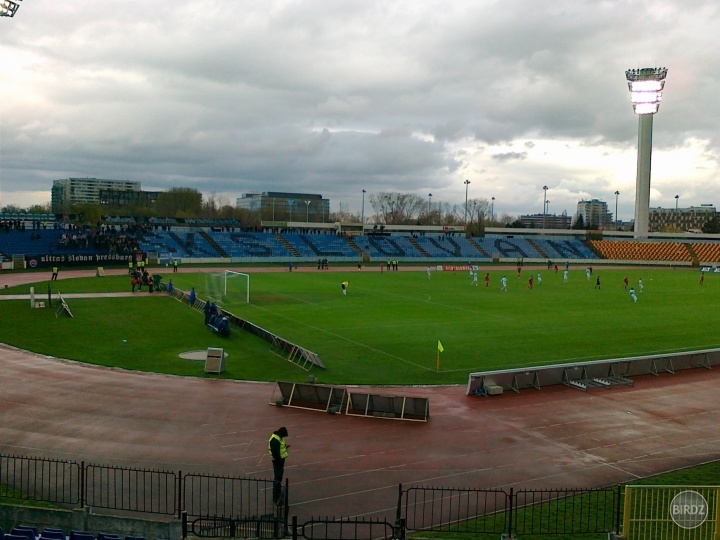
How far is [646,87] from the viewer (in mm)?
97875

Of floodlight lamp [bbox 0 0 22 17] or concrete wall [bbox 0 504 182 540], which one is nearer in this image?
concrete wall [bbox 0 504 182 540]

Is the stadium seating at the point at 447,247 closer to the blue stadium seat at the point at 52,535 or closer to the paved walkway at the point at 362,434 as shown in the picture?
the paved walkway at the point at 362,434

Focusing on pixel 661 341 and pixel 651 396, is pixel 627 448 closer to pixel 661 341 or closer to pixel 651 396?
pixel 651 396

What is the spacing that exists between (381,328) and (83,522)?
81.3 ft

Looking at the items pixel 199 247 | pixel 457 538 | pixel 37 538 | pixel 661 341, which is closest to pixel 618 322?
pixel 661 341

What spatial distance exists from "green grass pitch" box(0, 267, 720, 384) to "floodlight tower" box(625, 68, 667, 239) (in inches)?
2047

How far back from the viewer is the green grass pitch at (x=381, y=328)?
26.4 m

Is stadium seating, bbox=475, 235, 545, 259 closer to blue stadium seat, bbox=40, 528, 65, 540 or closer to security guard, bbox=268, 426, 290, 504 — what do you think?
security guard, bbox=268, 426, 290, 504

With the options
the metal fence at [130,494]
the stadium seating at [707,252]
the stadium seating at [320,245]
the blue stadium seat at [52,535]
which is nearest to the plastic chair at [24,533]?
the blue stadium seat at [52,535]

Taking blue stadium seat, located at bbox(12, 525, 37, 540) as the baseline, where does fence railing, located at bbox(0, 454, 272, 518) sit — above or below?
below

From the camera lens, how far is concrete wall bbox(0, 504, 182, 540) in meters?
10.7

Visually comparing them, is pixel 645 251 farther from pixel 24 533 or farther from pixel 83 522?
pixel 24 533

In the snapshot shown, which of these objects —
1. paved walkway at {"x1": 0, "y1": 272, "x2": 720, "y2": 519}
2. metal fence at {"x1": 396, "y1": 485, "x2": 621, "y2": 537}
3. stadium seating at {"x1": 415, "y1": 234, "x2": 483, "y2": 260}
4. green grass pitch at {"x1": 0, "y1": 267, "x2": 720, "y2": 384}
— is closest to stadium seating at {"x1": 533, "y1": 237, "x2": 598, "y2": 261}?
stadium seating at {"x1": 415, "y1": 234, "x2": 483, "y2": 260}

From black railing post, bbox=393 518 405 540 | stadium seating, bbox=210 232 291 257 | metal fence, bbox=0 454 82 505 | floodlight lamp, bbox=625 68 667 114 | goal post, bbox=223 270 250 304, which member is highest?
floodlight lamp, bbox=625 68 667 114
